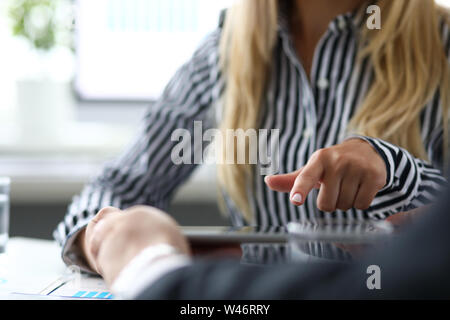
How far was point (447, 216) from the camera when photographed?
13cm

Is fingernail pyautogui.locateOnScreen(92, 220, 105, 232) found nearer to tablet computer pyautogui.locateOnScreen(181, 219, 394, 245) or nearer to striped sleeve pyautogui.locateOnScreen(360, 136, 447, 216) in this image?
tablet computer pyautogui.locateOnScreen(181, 219, 394, 245)

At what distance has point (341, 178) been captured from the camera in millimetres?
281

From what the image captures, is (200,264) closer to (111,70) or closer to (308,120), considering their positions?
(308,120)

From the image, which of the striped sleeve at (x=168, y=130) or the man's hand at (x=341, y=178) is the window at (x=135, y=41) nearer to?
the striped sleeve at (x=168, y=130)

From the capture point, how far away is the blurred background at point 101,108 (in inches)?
24.0

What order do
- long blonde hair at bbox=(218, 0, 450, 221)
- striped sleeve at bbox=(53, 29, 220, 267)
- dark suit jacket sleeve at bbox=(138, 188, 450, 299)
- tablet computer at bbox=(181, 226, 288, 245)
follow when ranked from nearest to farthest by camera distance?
dark suit jacket sleeve at bbox=(138, 188, 450, 299) → tablet computer at bbox=(181, 226, 288, 245) → long blonde hair at bbox=(218, 0, 450, 221) → striped sleeve at bbox=(53, 29, 220, 267)

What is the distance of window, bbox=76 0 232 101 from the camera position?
61 cm

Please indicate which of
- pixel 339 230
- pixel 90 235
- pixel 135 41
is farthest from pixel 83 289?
pixel 135 41

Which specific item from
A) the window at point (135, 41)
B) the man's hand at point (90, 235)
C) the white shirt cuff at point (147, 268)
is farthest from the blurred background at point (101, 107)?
the white shirt cuff at point (147, 268)

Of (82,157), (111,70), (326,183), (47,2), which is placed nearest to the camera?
(326,183)

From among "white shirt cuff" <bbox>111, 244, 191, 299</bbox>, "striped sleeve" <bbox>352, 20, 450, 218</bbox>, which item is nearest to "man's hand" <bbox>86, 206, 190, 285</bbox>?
"white shirt cuff" <bbox>111, 244, 191, 299</bbox>
